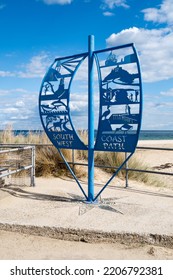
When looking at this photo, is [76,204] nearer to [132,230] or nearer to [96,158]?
[132,230]

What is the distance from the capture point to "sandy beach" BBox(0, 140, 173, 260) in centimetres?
445

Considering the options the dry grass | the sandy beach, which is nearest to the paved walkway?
the sandy beach

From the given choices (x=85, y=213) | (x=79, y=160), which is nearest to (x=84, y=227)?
(x=85, y=213)

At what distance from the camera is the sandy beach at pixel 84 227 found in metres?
4.45

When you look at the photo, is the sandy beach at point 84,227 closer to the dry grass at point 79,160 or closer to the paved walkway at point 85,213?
the paved walkway at point 85,213

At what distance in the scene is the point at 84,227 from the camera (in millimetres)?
4953

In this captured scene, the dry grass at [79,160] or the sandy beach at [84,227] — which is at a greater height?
the dry grass at [79,160]

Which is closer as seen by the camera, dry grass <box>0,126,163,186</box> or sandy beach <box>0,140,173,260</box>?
sandy beach <box>0,140,173,260</box>

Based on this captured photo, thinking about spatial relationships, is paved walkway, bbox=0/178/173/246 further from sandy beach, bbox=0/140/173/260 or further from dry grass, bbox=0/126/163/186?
dry grass, bbox=0/126/163/186

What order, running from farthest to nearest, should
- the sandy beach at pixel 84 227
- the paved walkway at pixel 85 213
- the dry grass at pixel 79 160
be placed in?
the dry grass at pixel 79 160, the paved walkway at pixel 85 213, the sandy beach at pixel 84 227

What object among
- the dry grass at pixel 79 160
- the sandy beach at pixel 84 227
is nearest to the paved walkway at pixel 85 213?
the sandy beach at pixel 84 227

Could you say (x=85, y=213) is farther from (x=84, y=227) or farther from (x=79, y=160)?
(x=79, y=160)

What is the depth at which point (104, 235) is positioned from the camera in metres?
4.79

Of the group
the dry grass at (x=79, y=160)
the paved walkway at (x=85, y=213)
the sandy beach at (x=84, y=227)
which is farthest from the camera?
the dry grass at (x=79, y=160)
